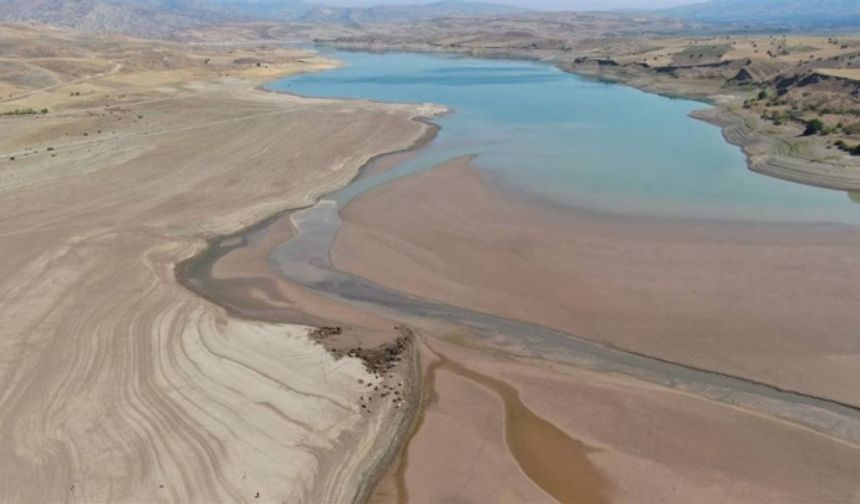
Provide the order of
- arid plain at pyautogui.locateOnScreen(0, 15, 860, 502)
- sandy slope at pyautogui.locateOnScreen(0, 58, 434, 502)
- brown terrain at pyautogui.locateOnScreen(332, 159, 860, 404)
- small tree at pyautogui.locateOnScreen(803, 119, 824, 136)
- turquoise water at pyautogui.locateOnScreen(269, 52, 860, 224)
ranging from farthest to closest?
1. small tree at pyautogui.locateOnScreen(803, 119, 824, 136)
2. turquoise water at pyautogui.locateOnScreen(269, 52, 860, 224)
3. brown terrain at pyautogui.locateOnScreen(332, 159, 860, 404)
4. arid plain at pyautogui.locateOnScreen(0, 15, 860, 502)
5. sandy slope at pyautogui.locateOnScreen(0, 58, 434, 502)

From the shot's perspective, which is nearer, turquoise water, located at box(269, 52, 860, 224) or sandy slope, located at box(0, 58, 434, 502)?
sandy slope, located at box(0, 58, 434, 502)

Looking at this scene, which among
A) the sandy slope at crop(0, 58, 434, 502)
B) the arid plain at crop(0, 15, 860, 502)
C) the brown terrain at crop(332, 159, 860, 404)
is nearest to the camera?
the sandy slope at crop(0, 58, 434, 502)

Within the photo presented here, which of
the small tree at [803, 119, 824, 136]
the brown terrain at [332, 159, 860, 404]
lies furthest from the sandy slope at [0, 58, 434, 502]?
the small tree at [803, 119, 824, 136]

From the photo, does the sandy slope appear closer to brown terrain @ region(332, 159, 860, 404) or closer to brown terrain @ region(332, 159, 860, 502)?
brown terrain @ region(332, 159, 860, 502)

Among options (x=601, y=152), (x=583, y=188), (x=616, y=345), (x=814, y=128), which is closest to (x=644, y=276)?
(x=616, y=345)

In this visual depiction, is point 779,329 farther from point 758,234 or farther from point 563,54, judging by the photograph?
point 563,54

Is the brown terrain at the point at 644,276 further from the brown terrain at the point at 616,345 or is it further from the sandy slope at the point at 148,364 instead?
the sandy slope at the point at 148,364

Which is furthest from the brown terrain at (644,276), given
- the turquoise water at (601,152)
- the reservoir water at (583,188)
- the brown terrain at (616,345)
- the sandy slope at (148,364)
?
the sandy slope at (148,364)

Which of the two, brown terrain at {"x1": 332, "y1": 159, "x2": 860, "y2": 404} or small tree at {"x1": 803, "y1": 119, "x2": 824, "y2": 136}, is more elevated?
small tree at {"x1": 803, "y1": 119, "x2": 824, "y2": 136}
